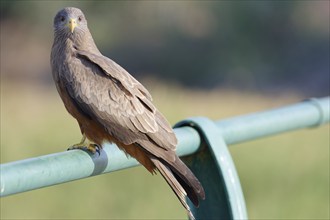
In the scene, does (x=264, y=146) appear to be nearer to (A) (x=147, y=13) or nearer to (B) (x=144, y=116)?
(B) (x=144, y=116)

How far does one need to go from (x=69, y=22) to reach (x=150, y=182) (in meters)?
2.38

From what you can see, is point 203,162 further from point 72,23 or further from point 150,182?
point 150,182

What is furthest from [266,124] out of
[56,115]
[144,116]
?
[56,115]

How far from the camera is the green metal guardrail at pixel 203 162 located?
2.70 m

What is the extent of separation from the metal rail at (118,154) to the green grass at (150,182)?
218 centimetres

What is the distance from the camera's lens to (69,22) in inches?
168

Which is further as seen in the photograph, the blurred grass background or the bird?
the blurred grass background

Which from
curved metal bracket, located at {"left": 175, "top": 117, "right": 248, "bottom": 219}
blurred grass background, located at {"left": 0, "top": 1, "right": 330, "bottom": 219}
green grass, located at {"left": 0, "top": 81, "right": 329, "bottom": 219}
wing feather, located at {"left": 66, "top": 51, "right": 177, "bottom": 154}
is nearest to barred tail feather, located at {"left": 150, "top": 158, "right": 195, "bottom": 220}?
curved metal bracket, located at {"left": 175, "top": 117, "right": 248, "bottom": 219}

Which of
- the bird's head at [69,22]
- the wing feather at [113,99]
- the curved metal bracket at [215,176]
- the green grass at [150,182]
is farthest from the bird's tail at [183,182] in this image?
the green grass at [150,182]

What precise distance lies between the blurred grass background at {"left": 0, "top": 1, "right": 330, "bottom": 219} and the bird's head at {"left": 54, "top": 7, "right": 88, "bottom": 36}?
2.38 meters

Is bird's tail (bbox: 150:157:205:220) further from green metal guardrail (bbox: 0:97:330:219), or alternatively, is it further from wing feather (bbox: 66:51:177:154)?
wing feather (bbox: 66:51:177:154)

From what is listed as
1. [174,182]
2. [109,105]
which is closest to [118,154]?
[174,182]

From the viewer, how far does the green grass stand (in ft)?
19.9

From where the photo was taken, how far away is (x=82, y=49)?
410 centimetres
